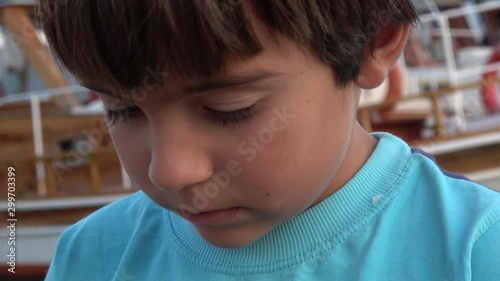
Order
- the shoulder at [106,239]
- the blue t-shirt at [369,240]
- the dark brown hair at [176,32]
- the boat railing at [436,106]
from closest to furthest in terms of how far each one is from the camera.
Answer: the dark brown hair at [176,32], the blue t-shirt at [369,240], the shoulder at [106,239], the boat railing at [436,106]

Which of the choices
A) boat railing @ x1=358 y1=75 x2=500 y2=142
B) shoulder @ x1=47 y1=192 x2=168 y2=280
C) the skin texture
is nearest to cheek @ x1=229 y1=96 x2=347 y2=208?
the skin texture

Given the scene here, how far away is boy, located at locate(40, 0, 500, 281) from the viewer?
0.49m

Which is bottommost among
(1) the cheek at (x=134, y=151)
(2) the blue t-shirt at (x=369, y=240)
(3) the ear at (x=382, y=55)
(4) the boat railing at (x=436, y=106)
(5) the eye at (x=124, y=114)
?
(4) the boat railing at (x=436, y=106)

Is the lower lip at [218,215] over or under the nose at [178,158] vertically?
under

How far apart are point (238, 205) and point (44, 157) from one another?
238 centimetres

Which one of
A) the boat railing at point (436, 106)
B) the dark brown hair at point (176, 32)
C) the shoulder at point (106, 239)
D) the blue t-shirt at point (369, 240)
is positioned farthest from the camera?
the boat railing at point (436, 106)

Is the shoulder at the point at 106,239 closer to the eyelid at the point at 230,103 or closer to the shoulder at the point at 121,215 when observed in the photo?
the shoulder at the point at 121,215

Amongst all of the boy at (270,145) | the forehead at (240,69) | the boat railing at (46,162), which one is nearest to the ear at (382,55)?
the boy at (270,145)

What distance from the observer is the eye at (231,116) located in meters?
0.52

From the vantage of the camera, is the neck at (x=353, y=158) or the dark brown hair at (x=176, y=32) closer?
the dark brown hair at (x=176, y=32)

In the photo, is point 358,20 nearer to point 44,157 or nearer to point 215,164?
point 215,164

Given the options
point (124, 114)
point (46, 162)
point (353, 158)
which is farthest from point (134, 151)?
point (46, 162)

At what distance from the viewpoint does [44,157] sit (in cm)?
279

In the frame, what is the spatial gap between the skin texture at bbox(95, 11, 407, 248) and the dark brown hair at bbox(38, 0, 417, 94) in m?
0.01
